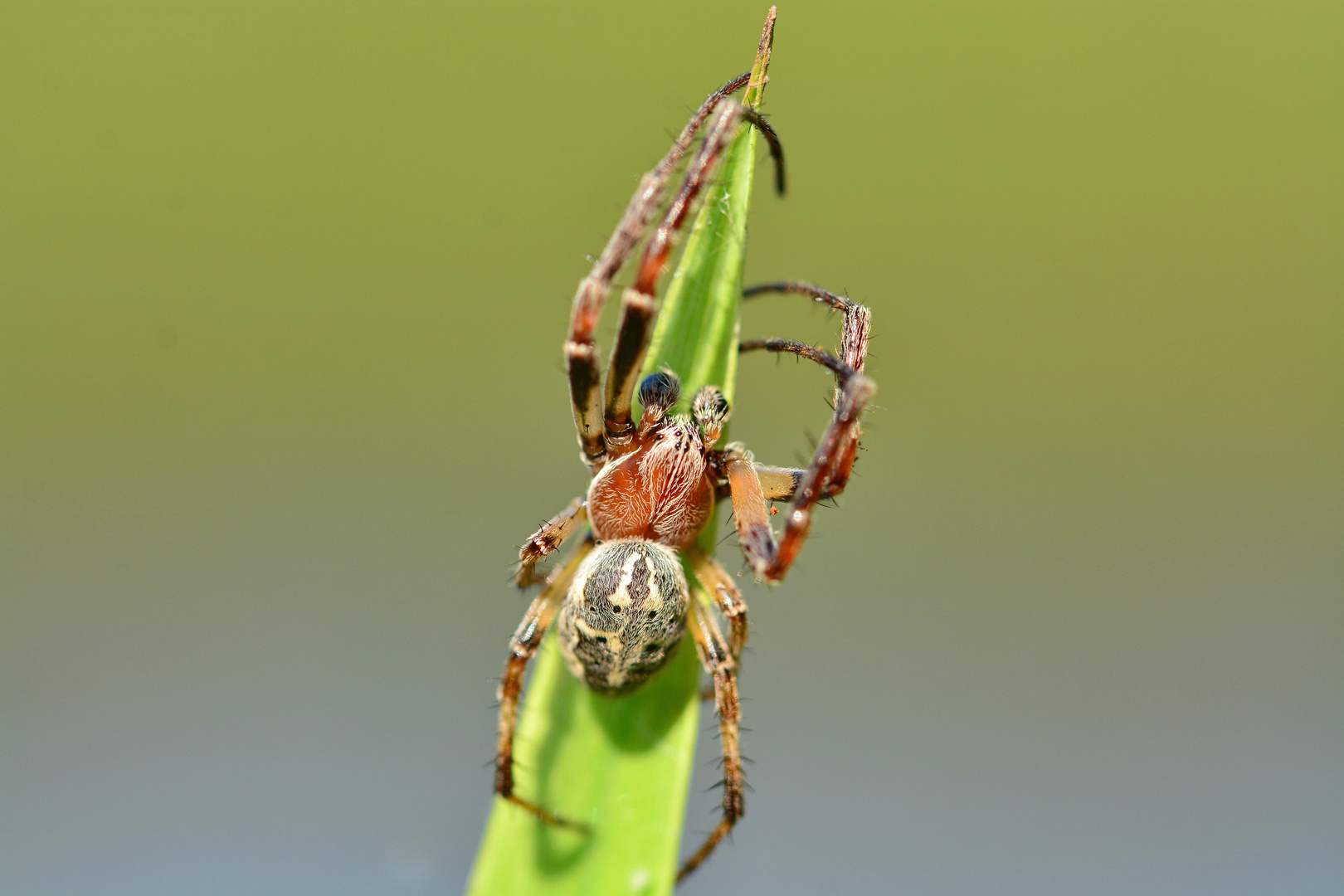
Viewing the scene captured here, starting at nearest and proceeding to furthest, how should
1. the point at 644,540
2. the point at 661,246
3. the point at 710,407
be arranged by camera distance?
1. the point at 661,246
2. the point at 710,407
3. the point at 644,540

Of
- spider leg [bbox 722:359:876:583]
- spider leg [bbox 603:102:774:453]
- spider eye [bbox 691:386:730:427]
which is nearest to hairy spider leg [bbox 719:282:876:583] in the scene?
spider leg [bbox 722:359:876:583]

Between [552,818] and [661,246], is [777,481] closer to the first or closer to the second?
[661,246]

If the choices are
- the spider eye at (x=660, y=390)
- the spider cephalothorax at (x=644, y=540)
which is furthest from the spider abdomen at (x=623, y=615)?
the spider eye at (x=660, y=390)

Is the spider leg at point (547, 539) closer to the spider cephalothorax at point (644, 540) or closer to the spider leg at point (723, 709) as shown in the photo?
the spider cephalothorax at point (644, 540)

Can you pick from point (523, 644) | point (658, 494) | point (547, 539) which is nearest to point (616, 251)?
point (658, 494)

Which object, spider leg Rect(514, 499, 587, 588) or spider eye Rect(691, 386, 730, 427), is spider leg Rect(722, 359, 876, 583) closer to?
spider eye Rect(691, 386, 730, 427)

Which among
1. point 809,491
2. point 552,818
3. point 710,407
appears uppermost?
point 710,407
